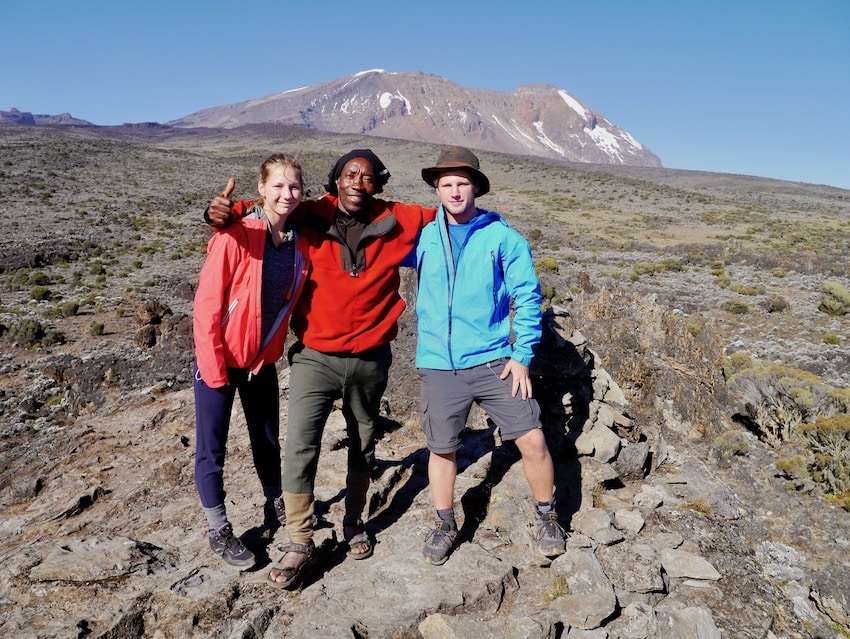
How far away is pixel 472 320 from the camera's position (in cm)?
290

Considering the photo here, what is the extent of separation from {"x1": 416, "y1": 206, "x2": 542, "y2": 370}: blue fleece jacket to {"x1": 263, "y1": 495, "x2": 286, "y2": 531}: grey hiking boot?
5.00 ft

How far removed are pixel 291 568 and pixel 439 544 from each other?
2.82 feet

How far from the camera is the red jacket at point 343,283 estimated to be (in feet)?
9.13

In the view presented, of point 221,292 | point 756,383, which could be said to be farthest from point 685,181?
point 221,292

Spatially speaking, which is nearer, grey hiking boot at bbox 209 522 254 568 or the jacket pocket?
the jacket pocket

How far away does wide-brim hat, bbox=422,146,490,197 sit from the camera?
2.83 metres

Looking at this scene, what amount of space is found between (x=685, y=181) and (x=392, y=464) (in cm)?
8926

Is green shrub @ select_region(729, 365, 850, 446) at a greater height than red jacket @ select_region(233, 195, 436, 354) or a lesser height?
lesser

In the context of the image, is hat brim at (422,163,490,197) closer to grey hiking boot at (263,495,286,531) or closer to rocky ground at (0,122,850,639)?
rocky ground at (0,122,850,639)

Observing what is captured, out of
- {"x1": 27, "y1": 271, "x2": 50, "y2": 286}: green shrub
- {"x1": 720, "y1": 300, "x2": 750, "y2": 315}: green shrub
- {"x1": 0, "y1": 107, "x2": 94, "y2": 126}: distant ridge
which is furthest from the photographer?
{"x1": 0, "y1": 107, "x2": 94, "y2": 126}: distant ridge

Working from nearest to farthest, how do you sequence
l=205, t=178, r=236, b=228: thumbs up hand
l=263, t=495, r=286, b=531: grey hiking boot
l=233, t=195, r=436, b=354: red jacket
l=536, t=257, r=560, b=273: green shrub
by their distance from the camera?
l=205, t=178, r=236, b=228: thumbs up hand < l=233, t=195, r=436, b=354: red jacket < l=263, t=495, r=286, b=531: grey hiking boot < l=536, t=257, r=560, b=273: green shrub

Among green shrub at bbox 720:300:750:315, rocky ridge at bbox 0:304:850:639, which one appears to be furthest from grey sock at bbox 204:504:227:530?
green shrub at bbox 720:300:750:315

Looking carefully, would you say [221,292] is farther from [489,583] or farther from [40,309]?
[40,309]

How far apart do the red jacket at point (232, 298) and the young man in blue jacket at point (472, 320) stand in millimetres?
785
